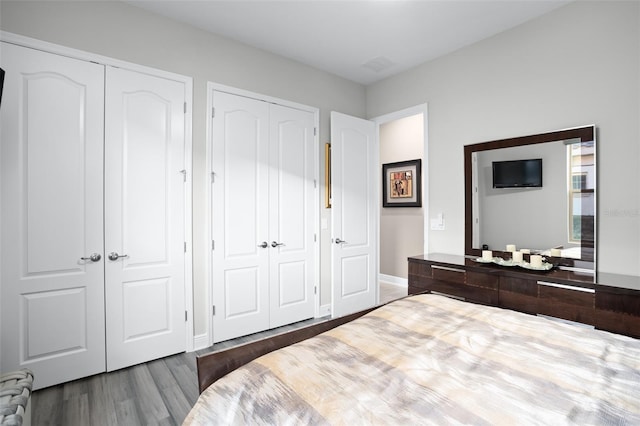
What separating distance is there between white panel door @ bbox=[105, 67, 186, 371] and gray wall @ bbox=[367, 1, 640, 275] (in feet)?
8.62

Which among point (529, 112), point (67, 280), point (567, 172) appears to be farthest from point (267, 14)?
point (567, 172)

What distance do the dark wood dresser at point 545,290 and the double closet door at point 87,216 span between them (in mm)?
2395

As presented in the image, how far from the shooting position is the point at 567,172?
8.32 feet

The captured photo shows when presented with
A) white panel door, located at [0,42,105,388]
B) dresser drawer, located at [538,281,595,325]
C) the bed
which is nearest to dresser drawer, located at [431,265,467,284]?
dresser drawer, located at [538,281,595,325]

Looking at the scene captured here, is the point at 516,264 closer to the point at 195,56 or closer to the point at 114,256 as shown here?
the point at 114,256

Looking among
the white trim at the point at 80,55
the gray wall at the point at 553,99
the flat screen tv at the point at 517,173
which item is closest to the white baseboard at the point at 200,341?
the white trim at the point at 80,55

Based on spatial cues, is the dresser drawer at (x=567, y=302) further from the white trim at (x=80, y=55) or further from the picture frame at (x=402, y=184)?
the white trim at (x=80, y=55)

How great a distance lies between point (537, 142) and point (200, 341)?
11.4ft

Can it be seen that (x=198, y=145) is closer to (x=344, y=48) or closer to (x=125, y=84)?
(x=125, y=84)

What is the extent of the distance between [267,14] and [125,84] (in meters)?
1.30

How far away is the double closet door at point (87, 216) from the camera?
2.11 metres

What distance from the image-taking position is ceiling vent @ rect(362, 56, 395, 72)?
11.4 feet

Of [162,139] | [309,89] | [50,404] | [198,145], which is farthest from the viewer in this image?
[309,89]

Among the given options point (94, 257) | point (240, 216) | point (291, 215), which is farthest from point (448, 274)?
point (94, 257)
